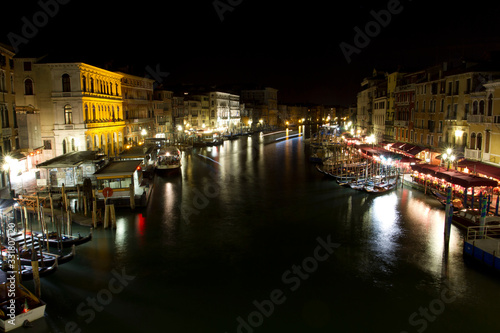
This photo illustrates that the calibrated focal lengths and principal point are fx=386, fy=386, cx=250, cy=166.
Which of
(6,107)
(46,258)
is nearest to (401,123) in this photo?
(6,107)

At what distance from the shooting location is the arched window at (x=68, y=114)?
28.8m

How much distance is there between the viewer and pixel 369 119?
167ft

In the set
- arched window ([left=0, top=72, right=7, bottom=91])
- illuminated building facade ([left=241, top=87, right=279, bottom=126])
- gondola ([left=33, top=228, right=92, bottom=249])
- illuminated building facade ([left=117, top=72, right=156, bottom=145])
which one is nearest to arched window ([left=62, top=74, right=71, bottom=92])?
arched window ([left=0, top=72, right=7, bottom=91])

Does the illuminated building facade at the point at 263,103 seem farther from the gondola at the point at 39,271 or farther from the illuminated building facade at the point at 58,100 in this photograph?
the gondola at the point at 39,271

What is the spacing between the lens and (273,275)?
1230 cm

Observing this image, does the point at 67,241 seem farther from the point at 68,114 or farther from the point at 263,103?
the point at 263,103

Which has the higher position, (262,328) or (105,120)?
(105,120)

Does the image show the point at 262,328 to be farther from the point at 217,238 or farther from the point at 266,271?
the point at 217,238

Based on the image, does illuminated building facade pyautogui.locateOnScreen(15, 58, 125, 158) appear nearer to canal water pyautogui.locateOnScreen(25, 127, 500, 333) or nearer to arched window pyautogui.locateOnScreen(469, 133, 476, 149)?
canal water pyautogui.locateOnScreen(25, 127, 500, 333)

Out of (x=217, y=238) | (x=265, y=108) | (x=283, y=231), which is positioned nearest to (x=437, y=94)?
(x=283, y=231)

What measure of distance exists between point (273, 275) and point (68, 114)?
76.1ft

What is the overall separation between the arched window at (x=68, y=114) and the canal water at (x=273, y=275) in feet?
43.6

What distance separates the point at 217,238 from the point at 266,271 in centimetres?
355

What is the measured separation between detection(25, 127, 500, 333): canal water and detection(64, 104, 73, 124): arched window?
13.3 m
